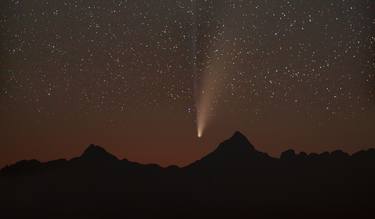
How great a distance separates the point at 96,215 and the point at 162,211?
1.86m

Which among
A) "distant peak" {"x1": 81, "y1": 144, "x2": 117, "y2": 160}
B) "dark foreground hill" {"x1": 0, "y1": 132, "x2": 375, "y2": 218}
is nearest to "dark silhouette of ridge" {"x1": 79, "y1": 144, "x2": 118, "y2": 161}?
"distant peak" {"x1": 81, "y1": 144, "x2": 117, "y2": 160}

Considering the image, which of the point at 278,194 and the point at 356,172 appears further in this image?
the point at 356,172

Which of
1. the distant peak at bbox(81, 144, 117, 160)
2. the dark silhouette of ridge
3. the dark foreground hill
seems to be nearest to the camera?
the dark foreground hill

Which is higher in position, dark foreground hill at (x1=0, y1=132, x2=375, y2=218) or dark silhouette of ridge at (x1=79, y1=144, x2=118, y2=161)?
dark silhouette of ridge at (x1=79, y1=144, x2=118, y2=161)

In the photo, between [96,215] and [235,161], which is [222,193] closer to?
[96,215]

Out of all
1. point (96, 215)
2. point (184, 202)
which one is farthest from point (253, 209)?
point (96, 215)

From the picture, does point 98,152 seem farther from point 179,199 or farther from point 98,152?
point 179,199

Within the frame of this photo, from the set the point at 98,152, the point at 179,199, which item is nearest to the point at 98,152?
the point at 98,152

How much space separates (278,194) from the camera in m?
15.1

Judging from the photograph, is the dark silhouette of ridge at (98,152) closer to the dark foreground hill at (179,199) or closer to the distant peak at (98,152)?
the distant peak at (98,152)

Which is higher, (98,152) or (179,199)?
(98,152)

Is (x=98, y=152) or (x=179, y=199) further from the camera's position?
(x=98, y=152)

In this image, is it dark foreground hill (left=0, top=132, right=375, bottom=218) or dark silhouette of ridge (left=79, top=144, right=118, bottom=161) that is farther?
dark silhouette of ridge (left=79, top=144, right=118, bottom=161)

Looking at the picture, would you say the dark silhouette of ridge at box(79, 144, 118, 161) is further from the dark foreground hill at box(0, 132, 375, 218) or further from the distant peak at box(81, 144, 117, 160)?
the dark foreground hill at box(0, 132, 375, 218)
